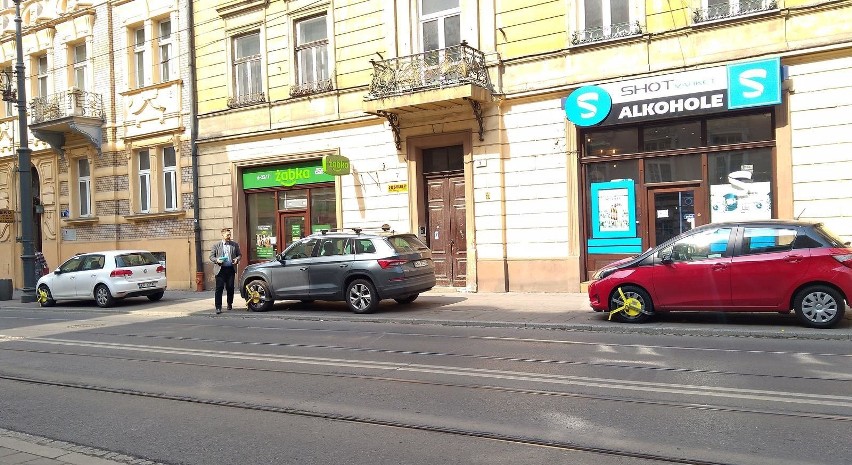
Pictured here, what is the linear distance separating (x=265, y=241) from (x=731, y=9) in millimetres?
14140

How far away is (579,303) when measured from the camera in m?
14.0

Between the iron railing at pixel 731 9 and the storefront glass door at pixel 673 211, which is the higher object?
the iron railing at pixel 731 9

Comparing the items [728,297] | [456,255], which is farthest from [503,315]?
[456,255]

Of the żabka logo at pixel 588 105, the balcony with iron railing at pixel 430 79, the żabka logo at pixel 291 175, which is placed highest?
the balcony with iron railing at pixel 430 79

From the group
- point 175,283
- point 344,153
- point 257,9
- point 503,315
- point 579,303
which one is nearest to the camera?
point 503,315

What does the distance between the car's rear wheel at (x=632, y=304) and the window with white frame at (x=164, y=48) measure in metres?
17.6

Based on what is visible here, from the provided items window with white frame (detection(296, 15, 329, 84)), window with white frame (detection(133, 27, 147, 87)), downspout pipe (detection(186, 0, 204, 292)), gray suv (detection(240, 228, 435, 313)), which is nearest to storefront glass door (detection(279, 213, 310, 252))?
downspout pipe (detection(186, 0, 204, 292))

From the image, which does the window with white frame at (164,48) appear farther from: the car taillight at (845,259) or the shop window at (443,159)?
the car taillight at (845,259)

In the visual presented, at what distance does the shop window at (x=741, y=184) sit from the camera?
14070 mm

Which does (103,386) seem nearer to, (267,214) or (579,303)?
(579,303)

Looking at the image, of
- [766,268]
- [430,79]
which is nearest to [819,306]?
[766,268]

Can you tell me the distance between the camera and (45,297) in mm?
19688

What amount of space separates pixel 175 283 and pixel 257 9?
912cm

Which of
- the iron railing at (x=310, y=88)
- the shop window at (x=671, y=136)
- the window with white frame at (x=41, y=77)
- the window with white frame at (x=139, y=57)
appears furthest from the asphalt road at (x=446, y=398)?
the window with white frame at (x=41, y=77)
